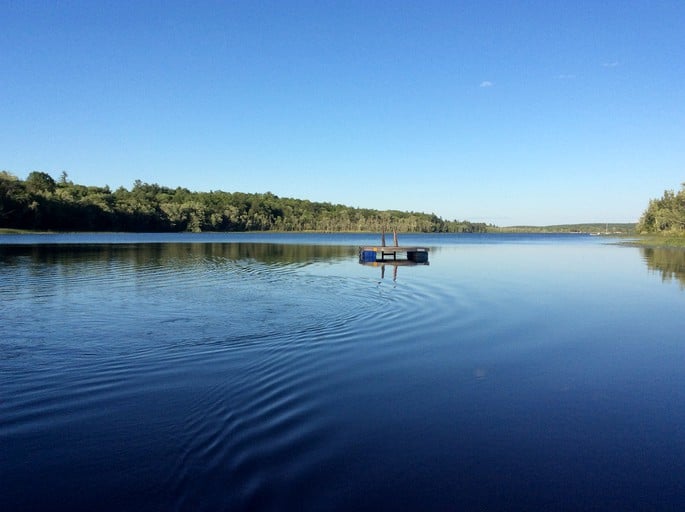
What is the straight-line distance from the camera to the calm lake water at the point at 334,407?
5.49m

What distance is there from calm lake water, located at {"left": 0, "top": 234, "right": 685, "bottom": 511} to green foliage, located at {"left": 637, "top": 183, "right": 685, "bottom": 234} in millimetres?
85932

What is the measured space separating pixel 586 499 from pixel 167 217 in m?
142

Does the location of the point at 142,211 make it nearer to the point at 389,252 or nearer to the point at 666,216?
the point at 389,252

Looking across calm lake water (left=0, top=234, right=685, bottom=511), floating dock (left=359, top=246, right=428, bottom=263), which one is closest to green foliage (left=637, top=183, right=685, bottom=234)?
floating dock (left=359, top=246, right=428, bottom=263)

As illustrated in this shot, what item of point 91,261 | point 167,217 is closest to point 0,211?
point 167,217

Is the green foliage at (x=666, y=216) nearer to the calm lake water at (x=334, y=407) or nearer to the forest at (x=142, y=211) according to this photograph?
the forest at (x=142, y=211)

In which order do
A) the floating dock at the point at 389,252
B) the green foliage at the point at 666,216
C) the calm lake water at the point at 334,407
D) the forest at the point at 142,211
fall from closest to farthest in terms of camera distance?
the calm lake water at the point at 334,407 < the floating dock at the point at 389,252 < the green foliage at the point at 666,216 < the forest at the point at 142,211

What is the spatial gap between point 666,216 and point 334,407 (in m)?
106

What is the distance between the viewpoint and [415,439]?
6863 mm

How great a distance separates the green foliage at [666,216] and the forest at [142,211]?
1952 inches

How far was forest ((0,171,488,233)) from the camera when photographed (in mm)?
100188

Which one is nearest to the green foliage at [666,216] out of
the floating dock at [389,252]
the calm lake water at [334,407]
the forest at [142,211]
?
the forest at [142,211]

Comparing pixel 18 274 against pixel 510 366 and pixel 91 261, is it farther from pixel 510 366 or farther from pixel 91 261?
pixel 510 366

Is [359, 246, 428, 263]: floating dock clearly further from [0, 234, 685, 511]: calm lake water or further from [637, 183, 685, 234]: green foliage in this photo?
[637, 183, 685, 234]: green foliage
